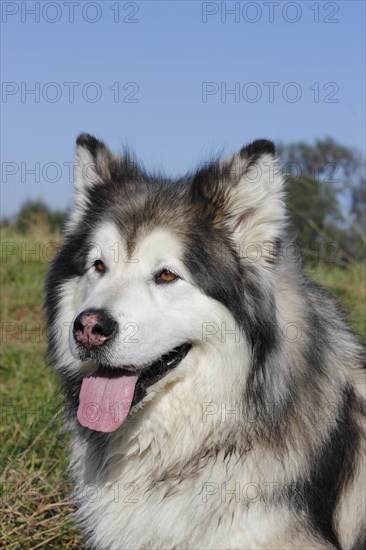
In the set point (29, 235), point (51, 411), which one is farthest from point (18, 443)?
point (29, 235)

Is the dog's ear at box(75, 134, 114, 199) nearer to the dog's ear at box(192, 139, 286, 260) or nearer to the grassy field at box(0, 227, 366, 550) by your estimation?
the dog's ear at box(192, 139, 286, 260)

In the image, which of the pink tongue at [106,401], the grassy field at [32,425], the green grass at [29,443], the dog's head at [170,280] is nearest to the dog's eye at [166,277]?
the dog's head at [170,280]

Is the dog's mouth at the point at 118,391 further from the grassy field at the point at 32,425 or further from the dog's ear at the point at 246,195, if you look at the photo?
the grassy field at the point at 32,425

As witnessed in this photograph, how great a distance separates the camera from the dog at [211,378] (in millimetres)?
3332

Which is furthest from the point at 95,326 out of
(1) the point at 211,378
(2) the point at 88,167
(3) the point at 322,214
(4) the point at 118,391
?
(3) the point at 322,214

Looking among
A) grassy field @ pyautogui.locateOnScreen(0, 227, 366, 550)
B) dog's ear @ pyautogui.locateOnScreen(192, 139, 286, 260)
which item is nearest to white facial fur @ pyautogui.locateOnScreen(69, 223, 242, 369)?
dog's ear @ pyautogui.locateOnScreen(192, 139, 286, 260)

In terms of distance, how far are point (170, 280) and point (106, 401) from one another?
0.65m

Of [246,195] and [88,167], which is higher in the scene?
[88,167]

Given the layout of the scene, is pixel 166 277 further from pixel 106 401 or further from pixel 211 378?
pixel 106 401

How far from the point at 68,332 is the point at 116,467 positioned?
0.73m

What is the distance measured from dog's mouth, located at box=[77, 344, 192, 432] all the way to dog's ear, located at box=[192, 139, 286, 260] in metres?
0.65

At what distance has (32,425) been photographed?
17.7ft

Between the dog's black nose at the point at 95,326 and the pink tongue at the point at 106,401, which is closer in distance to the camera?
the dog's black nose at the point at 95,326

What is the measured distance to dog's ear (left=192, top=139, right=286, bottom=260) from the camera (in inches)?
132
